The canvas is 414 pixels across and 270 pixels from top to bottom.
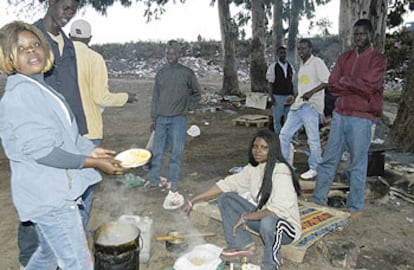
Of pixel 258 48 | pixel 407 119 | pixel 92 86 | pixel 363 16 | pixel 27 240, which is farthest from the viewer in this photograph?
pixel 258 48

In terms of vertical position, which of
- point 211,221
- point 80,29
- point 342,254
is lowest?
point 211,221

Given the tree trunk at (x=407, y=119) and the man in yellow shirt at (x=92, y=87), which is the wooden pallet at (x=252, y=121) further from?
the man in yellow shirt at (x=92, y=87)

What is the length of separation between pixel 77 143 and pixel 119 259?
0.91 m

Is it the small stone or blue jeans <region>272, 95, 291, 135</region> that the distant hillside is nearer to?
blue jeans <region>272, 95, 291, 135</region>

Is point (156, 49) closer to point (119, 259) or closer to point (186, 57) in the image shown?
point (186, 57)

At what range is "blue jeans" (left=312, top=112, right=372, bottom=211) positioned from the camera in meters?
4.08

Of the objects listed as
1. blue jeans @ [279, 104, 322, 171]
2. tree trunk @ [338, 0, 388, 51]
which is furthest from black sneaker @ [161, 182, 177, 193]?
tree trunk @ [338, 0, 388, 51]

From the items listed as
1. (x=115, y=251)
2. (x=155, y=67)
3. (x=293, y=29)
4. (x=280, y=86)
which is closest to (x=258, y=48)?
(x=280, y=86)

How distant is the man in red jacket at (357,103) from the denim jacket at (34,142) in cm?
308

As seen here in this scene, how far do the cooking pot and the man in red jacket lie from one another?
2.03 meters

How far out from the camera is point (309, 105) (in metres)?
5.39

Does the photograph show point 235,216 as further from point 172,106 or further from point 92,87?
point 172,106

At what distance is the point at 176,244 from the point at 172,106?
2.09 m

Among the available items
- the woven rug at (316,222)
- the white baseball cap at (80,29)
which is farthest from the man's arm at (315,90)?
the white baseball cap at (80,29)
